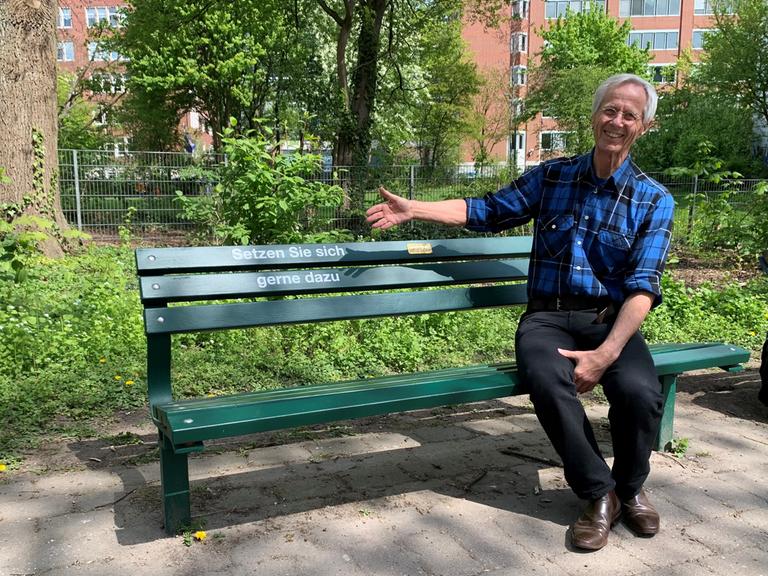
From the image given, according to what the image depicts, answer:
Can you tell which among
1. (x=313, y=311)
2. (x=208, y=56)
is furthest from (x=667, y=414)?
(x=208, y=56)

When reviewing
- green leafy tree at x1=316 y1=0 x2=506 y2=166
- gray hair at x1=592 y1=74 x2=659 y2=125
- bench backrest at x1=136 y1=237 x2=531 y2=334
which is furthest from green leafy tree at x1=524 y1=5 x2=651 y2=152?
gray hair at x1=592 y1=74 x2=659 y2=125

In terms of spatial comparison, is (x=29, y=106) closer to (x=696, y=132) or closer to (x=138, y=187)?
(x=138, y=187)

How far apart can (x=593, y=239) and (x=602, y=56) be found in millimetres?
46621

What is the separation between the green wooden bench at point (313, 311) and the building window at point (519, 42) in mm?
57116

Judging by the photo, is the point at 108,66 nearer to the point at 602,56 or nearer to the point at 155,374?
the point at 155,374

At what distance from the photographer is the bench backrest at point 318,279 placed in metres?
2.95

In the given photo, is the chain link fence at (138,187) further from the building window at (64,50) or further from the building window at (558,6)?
the building window at (558,6)

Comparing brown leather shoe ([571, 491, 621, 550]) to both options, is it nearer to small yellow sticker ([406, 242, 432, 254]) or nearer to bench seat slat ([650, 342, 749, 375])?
bench seat slat ([650, 342, 749, 375])

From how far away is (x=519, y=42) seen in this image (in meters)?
57.5

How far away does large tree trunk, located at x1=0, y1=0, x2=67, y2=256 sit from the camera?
789cm

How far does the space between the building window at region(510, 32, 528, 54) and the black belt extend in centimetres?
5759

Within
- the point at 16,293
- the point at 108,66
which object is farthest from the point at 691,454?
the point at 108,66

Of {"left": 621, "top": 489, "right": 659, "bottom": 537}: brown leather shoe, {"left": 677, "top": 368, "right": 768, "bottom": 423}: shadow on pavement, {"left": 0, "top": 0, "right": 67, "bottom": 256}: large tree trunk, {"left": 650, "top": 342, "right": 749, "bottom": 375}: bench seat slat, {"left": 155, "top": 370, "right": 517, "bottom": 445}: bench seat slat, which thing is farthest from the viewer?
{"left": 0, "top": 0, "right": 67, "bottom": 256}: large tree trunk

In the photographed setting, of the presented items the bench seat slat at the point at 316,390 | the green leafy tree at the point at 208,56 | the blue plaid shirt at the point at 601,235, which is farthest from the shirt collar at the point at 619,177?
the green leafy tree at the point at 208,56
